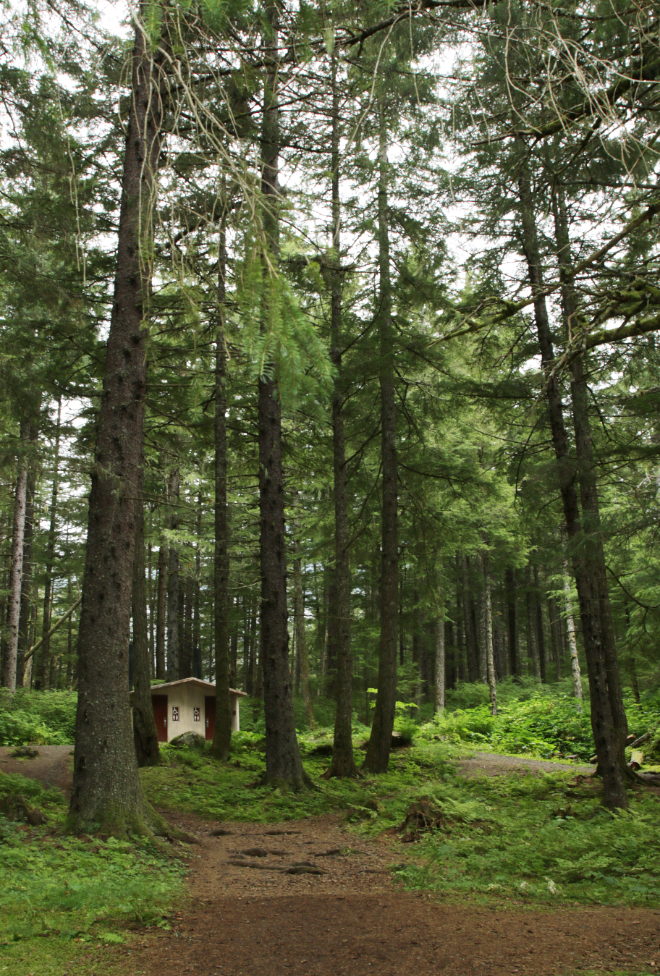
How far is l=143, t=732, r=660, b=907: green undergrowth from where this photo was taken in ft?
18.1

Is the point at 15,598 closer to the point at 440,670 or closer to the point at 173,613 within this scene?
the point at 173,613

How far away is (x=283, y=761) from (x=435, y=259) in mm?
9078

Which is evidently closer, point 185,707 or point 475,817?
point 475,817

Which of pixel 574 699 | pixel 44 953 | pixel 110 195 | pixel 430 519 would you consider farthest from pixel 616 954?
pixel 574 699

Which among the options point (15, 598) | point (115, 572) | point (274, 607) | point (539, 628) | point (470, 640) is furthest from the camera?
point (470, 640)

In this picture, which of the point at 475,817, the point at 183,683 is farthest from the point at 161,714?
the point at 475,817

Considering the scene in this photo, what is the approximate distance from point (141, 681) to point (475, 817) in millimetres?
6393

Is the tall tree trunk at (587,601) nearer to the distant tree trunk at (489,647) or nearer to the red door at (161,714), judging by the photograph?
the distant tree trunk at (489,647)

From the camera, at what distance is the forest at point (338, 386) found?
3.38 metres

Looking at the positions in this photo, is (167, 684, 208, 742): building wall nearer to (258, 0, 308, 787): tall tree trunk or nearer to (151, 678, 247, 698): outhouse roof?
(151, 678, 247, 698): outhouse roof

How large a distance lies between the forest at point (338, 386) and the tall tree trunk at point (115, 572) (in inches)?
1.1

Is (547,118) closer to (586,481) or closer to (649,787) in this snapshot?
(586,481)

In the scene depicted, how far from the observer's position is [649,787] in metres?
9.75

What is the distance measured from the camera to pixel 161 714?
18094 millimetres
